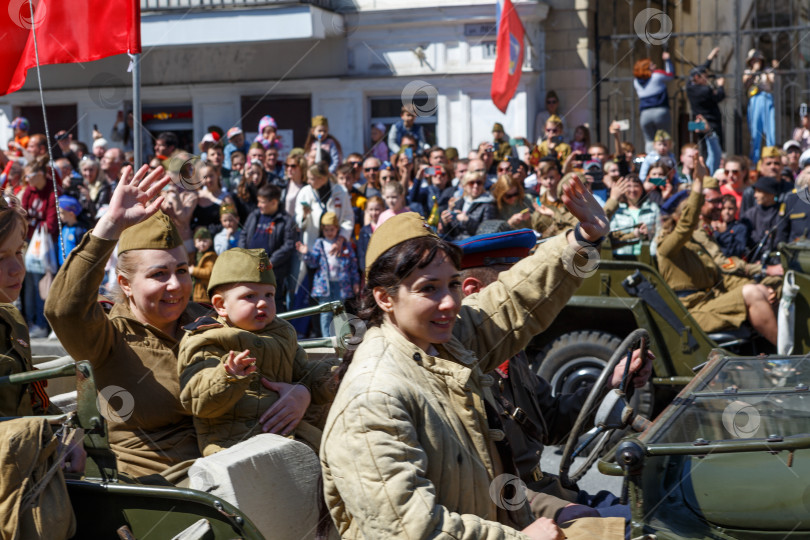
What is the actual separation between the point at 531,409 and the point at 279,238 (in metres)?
6.82

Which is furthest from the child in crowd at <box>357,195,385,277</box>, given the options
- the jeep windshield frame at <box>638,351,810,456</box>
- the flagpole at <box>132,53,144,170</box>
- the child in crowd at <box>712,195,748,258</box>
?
the jeep windshield frame at <box>638,351,810,456</box>

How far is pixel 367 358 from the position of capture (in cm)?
291

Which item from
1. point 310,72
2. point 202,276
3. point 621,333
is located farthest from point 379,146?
point 621,333

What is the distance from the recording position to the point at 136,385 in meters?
4.21

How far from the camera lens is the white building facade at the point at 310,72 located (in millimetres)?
16641

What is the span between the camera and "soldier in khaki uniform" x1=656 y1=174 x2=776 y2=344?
8.34 m

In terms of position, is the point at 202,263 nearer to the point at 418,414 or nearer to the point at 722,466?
the point at 722,466

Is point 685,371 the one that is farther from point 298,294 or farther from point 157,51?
point 157,51

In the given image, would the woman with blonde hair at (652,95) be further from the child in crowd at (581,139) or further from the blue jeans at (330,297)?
the blue jeans at (330,297)

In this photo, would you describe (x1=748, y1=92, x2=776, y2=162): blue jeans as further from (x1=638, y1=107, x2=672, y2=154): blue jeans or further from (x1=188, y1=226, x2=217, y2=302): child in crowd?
(x1=188, y1=226, x2=217, y2=302): child in crowd

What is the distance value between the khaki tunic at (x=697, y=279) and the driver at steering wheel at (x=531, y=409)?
425cm

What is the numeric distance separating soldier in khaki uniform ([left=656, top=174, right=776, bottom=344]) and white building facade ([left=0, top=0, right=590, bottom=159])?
770 cm

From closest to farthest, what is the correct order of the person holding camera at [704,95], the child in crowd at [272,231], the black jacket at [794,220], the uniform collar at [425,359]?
the uniform collar at [425,359]
the black jacket at [794,220]
the child in crowd at [272,231]
the person holding camera at [704,95]

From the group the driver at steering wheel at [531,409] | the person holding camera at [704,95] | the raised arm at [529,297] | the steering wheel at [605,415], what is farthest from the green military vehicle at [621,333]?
the person holding camera at [704,95]
